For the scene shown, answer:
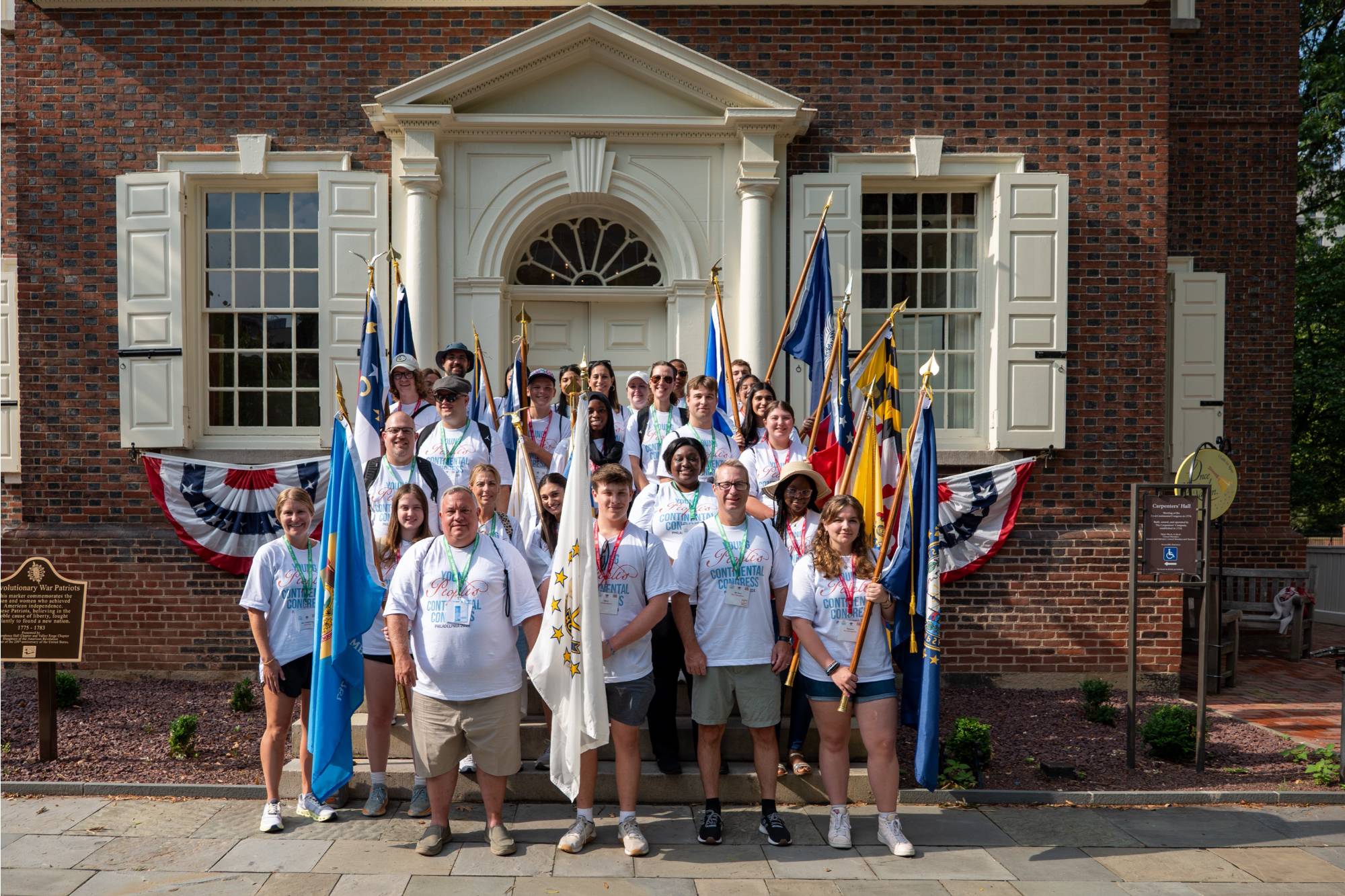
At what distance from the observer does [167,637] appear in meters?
9.07

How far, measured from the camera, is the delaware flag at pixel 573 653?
16.6ft

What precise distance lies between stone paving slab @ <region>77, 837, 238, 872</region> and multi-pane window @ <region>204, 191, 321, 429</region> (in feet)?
15.5

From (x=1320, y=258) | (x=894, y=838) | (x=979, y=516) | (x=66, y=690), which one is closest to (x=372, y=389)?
(x=66, y=690)

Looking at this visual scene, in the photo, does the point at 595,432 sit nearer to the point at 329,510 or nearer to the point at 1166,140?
the point at 329,510

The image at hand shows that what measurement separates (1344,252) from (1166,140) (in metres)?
10.7

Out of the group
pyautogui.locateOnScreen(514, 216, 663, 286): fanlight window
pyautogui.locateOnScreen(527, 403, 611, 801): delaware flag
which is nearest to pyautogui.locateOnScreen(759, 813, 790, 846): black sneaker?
pyautogui.locateOnScreen(527, 403, 611, 801): delaware flag

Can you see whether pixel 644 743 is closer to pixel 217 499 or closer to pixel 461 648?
pixel 461 648

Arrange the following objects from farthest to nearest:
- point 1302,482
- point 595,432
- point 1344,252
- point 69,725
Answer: point 1302,482, point 1344,252, point 69,725, point 595,432

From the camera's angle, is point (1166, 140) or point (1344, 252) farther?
point (1344, 252)

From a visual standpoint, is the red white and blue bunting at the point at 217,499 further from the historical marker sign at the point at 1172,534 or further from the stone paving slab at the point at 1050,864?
the historical marker sign at the point at 1172,534

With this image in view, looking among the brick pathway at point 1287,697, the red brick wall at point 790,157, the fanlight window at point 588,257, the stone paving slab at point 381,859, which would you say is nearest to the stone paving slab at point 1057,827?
the brick pathway at point 1287,697

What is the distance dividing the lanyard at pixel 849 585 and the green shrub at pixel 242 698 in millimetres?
4900

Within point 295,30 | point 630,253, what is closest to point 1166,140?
point 630,253

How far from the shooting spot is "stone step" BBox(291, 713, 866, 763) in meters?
6.17
